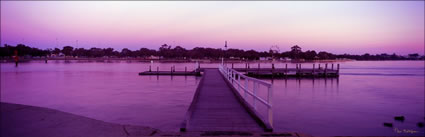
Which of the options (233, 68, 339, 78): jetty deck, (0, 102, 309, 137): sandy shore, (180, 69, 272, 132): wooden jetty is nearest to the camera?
(180, 69, 272, 132): wooden jetty

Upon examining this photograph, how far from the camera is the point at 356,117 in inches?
613

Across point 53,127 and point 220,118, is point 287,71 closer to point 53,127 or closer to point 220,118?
point 220,118

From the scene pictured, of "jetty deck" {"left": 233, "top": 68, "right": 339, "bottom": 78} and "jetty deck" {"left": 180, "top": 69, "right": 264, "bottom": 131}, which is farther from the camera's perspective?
"jetty deck" {"left": 233, "top": 68, "right": 339, "bottom": 78}

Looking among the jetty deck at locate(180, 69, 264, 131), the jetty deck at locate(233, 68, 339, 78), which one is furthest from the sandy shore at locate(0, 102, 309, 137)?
the jetty deck at locate(233, 68, 339, 78)

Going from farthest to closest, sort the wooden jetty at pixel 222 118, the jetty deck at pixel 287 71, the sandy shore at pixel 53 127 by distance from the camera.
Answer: the jetty deck at pixel 287 71, the sandy shore at pixel 53 127, the wooden jetty at pixel 222 118

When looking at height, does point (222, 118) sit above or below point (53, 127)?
above

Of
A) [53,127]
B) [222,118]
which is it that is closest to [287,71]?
[222,118]

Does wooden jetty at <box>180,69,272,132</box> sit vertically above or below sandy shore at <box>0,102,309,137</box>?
above

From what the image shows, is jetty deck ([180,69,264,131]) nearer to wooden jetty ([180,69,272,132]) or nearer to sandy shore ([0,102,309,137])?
wooden jetty ([180,69,272,132])

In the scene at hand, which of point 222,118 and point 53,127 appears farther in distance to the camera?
point 53,127

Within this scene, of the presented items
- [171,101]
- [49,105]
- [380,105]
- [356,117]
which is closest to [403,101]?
[380,105]

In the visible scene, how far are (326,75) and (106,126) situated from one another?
40208 millimetres

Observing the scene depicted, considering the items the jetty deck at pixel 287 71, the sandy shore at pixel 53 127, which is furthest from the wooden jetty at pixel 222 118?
the jetty deck at pixel 287 71

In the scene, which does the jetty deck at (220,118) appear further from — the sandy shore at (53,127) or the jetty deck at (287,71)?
the jetty deck at (287,71)
